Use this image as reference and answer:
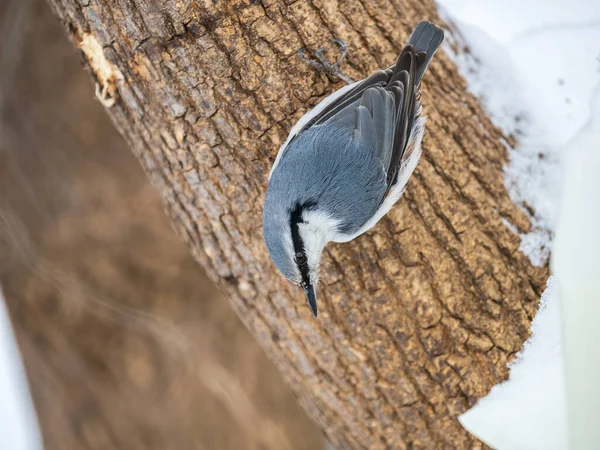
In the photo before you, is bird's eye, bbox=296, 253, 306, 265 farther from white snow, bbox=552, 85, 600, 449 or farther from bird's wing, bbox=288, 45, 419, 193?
white snow, bbox=552, 85, 600, 449

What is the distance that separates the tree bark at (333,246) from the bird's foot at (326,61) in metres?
0.03

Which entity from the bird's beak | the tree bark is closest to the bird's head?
the bird's beak

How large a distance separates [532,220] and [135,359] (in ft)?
7.08

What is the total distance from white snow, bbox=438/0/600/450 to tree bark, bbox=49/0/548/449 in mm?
75

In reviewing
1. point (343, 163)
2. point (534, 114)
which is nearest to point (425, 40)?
point (343, 163)

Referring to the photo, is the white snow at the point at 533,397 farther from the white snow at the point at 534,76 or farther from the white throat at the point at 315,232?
the white throat at the point at 315,232

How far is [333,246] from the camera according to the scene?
79.0 inches

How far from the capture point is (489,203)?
6.82 ft

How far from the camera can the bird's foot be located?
73.7 inches

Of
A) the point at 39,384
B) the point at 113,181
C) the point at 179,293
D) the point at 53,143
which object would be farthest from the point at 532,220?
the point at 39,384

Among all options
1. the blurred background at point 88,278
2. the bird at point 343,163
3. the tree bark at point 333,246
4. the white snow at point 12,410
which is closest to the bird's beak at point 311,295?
the bird at point 343,163

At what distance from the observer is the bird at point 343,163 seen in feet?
5.93

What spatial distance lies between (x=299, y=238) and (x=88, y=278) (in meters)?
1.63

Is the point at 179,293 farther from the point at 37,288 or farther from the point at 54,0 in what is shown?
the point at 54,0
